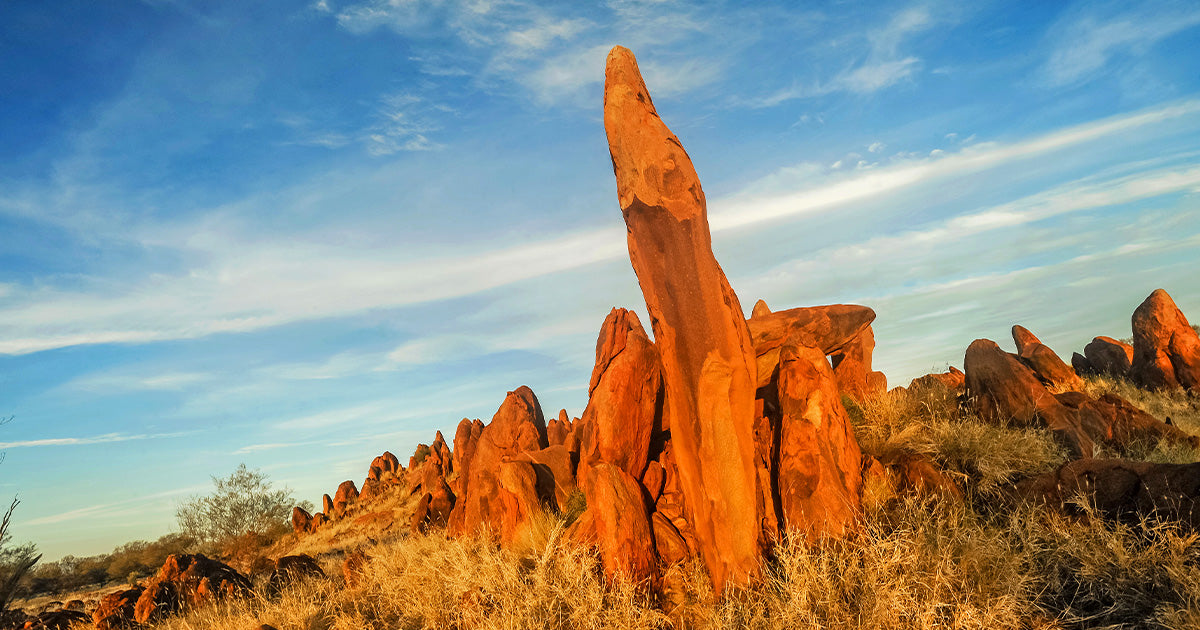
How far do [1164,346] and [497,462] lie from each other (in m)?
18.5

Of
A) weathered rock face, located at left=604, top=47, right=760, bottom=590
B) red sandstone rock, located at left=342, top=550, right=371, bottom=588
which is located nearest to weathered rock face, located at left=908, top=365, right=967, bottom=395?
weathered rock face, located at left=604, top=47, right=760, bottom=590

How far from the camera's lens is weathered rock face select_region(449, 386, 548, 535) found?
12.9m

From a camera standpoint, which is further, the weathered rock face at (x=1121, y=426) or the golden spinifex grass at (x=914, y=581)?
the weathered rock face at (x=1121, y=426)

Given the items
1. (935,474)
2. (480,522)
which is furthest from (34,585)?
(935,474)

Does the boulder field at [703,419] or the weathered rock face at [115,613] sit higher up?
the boulder field at [703,419]

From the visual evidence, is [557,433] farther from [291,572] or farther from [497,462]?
[291,572]

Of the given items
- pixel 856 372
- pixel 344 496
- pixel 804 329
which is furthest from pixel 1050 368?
pixel 344 496

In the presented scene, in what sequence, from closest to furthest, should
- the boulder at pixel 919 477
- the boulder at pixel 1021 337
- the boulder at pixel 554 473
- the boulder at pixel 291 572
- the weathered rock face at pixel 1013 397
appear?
the boulder at pixel 919 477 < the weathered rock face at pixel 1013 397 < the boulder at pixel 554 473 < the boulder at pixel 291 572 < the boulder at pixel 1021 337

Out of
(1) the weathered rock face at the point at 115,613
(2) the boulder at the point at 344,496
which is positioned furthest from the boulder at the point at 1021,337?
(2) the boulder at the point at 344,496

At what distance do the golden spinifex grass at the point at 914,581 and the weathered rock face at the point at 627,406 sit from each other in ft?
4.94

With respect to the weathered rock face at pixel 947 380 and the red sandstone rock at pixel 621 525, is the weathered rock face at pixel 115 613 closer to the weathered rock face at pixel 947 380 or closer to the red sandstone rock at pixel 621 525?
the red sandstone rock at pixel 621 525

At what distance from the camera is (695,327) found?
805 cm

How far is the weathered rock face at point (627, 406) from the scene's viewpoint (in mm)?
9664

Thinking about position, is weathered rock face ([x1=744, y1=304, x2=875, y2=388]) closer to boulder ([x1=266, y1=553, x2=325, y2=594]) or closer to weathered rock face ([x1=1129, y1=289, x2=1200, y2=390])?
boulder ([x1=266, y1=553, x2=325, y2=594])
